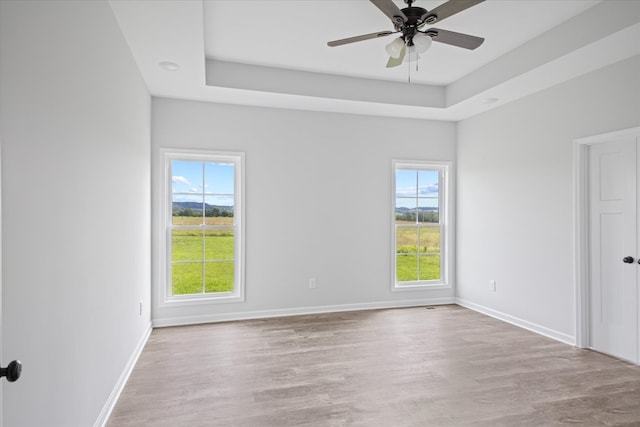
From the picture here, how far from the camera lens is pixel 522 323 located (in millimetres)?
4320

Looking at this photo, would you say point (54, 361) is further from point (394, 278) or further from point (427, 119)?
point (427, 119)

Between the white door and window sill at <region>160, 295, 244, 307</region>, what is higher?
the white door

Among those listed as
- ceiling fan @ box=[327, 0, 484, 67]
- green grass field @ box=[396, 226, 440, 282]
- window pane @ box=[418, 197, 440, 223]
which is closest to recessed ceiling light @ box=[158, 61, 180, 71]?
ceiling fan @ box=[327, 0, 484, 67]

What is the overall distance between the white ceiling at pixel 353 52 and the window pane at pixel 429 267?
204 cm

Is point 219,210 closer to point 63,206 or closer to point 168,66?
point 168,66

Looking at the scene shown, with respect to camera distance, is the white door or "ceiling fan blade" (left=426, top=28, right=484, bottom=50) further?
the white door

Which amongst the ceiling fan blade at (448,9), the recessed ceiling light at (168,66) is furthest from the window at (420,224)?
the recessed ceiling light at (168,66)

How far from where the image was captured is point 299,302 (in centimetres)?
480

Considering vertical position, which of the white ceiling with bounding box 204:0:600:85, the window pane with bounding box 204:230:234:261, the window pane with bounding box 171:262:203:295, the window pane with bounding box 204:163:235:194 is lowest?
the window pane with bounding box 171:262:203:295

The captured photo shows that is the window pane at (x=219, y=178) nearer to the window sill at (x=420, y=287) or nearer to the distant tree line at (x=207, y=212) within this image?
the distant tree line at (x=207, y=212)

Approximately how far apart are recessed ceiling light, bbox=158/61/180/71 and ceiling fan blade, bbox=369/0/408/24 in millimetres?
1983

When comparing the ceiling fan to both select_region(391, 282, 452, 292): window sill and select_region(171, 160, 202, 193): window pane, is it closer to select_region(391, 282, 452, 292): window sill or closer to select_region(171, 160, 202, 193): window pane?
select_region(171, 160, 202, 193): window pane

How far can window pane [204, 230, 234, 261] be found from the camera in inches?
181

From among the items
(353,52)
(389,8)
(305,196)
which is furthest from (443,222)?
(389,8)
